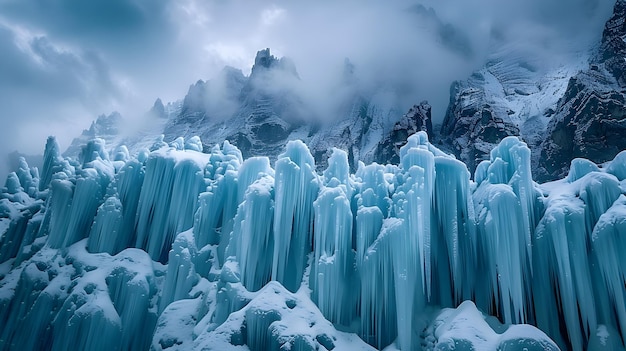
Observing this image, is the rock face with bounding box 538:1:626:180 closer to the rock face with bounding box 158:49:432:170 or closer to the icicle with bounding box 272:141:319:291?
the rock face with bounding box 158:49:432:170

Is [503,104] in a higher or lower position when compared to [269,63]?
lower

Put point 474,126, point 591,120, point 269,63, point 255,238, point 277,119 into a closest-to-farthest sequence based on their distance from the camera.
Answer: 1. point 255,238
2. point 591,120
3. point 474,126
4. point 277,119
5. point 269,63

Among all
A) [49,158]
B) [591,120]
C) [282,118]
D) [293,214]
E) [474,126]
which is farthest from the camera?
[282,118]

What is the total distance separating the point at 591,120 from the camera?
31.1 metres

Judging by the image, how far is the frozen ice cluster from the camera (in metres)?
10.9

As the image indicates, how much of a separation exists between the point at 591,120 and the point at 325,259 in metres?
29.2

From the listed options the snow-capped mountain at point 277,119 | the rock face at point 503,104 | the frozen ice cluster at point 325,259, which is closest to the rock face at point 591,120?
the rock face at point 503,104

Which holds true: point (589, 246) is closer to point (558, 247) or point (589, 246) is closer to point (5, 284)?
point (558, 247)

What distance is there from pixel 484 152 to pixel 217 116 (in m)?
46.3

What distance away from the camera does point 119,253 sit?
15656 mm

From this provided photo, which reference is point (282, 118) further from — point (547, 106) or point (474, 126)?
point (547, 106)

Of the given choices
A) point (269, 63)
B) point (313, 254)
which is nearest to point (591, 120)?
point (313, 254)

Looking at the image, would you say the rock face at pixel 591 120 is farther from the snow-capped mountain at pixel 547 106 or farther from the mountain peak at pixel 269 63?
the mountain peak at pixel 269 63

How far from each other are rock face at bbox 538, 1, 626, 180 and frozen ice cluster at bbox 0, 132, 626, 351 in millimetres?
20705
